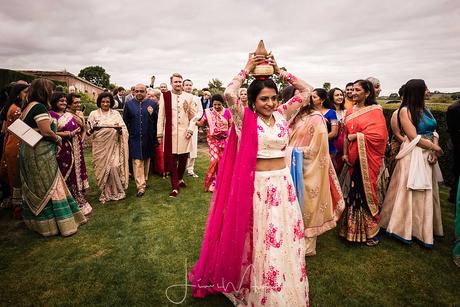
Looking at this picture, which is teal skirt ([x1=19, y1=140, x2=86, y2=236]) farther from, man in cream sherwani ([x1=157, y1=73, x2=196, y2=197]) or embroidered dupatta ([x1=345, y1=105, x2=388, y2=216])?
embroidered dupatta ([x1=345, y1=105, x2=388, y2=216])

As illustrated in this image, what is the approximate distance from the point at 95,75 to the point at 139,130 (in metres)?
78.2

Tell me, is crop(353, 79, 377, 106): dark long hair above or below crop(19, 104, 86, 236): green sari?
above

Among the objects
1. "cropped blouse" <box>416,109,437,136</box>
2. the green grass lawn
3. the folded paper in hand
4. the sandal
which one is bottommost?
the green grass lawn

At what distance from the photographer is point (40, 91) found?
3.65 m

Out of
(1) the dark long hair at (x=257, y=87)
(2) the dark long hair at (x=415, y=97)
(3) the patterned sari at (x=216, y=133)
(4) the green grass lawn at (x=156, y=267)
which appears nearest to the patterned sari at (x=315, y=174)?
(4) the green grass lawn at (x=156, y=267)

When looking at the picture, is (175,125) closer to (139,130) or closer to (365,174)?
(139,130)

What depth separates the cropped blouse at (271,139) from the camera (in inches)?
90.5

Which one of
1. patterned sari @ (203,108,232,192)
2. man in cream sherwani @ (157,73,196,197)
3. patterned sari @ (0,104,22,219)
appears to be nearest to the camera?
patterned sari @ (0,104,22,219)

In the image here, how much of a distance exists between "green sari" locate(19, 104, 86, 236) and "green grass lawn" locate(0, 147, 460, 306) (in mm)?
185

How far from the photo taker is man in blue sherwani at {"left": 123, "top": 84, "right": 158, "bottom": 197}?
5711 mm

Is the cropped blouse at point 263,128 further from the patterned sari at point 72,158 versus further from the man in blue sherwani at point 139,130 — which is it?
the man in blue sherwani at point 139,130

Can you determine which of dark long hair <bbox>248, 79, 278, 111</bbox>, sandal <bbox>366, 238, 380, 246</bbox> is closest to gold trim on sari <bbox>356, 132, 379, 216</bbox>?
sandal <bbox>366, 238, 380, 246</bbox>

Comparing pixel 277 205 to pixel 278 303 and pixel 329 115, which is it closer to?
pixel 278 303

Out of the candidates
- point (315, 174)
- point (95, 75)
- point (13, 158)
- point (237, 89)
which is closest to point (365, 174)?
point (315, 174)
